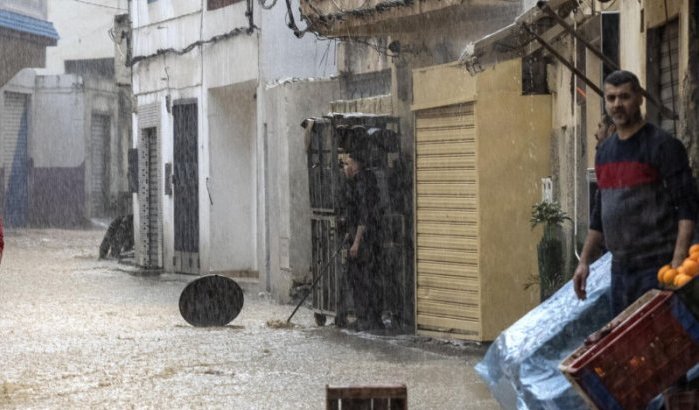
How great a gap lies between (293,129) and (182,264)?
647 centimetres

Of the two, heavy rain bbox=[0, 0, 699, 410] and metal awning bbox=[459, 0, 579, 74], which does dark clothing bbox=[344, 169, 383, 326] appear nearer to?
heavy rain bbox=[0, 0, 699, 410]

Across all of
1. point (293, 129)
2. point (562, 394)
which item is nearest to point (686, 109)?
point (562, 394)

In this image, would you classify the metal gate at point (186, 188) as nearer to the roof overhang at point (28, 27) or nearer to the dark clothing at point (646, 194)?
the roof overhang at point (28, 27)

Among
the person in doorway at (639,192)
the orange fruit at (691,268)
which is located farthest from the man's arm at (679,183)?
the orange fruit at (691,268)

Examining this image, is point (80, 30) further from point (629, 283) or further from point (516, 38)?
point (629, 283)

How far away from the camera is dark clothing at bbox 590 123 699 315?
20.2 ft

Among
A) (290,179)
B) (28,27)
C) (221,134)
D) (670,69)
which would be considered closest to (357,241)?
(290,179)

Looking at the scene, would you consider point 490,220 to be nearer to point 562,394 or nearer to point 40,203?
point 562,394

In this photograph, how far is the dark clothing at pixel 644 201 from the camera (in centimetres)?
615

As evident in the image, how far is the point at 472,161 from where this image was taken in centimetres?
1224

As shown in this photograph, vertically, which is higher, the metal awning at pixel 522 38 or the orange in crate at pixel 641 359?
the metal awning at pixel 522 38

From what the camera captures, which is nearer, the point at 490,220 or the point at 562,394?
the point at 562,394

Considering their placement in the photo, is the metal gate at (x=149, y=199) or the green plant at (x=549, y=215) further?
the metal gate at (x=149, y=199)

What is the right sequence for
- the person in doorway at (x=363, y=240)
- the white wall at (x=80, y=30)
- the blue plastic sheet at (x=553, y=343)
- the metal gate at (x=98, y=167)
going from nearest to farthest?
the blue plastic sheet at (x=553, y=343), the person in doorway at (x=363, y=240), the metal gate at (x=98, y=167), the white wall at (x=80, y=30)
